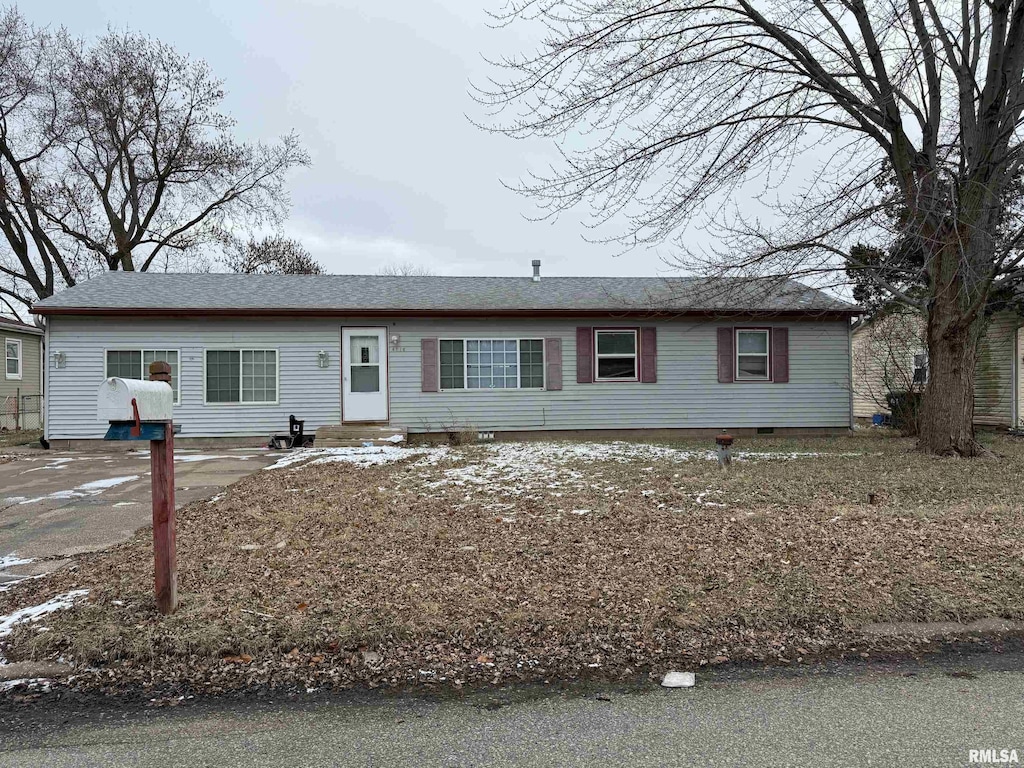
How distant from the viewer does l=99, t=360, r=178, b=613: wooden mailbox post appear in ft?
11.5

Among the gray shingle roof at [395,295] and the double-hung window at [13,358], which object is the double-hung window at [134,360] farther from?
the double-hung window at [13,358]

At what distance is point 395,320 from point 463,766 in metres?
12.0

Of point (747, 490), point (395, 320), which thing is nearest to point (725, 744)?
point (747, 490)

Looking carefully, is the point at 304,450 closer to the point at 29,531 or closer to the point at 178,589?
the point at 29,531

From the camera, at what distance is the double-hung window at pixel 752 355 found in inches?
584

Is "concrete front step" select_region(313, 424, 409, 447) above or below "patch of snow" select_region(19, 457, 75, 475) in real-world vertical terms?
above

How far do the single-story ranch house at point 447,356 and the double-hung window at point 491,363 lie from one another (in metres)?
0.03

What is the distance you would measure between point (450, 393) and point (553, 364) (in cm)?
224

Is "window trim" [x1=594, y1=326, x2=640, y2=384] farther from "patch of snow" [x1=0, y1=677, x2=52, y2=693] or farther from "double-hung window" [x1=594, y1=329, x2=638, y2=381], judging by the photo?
"patch of snow" [x1=0, y1=677, x2=52, y2=693]

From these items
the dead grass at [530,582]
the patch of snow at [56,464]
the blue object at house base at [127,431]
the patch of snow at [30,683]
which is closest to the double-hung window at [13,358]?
the patch of snow at [56,464]

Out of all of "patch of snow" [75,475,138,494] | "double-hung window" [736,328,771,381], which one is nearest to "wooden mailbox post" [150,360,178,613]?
"patch of snow" [75,475,138,494]

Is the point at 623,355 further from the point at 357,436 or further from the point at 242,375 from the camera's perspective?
the point at 242,375

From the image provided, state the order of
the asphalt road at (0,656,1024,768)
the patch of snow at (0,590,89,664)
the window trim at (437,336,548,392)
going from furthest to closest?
the window trim at (437,336,548,392), the patch of snow at (0,590,89,664), the asphalt road at (0,656,1024,768)

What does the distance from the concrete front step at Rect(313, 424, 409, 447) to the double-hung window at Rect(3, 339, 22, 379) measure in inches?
570
